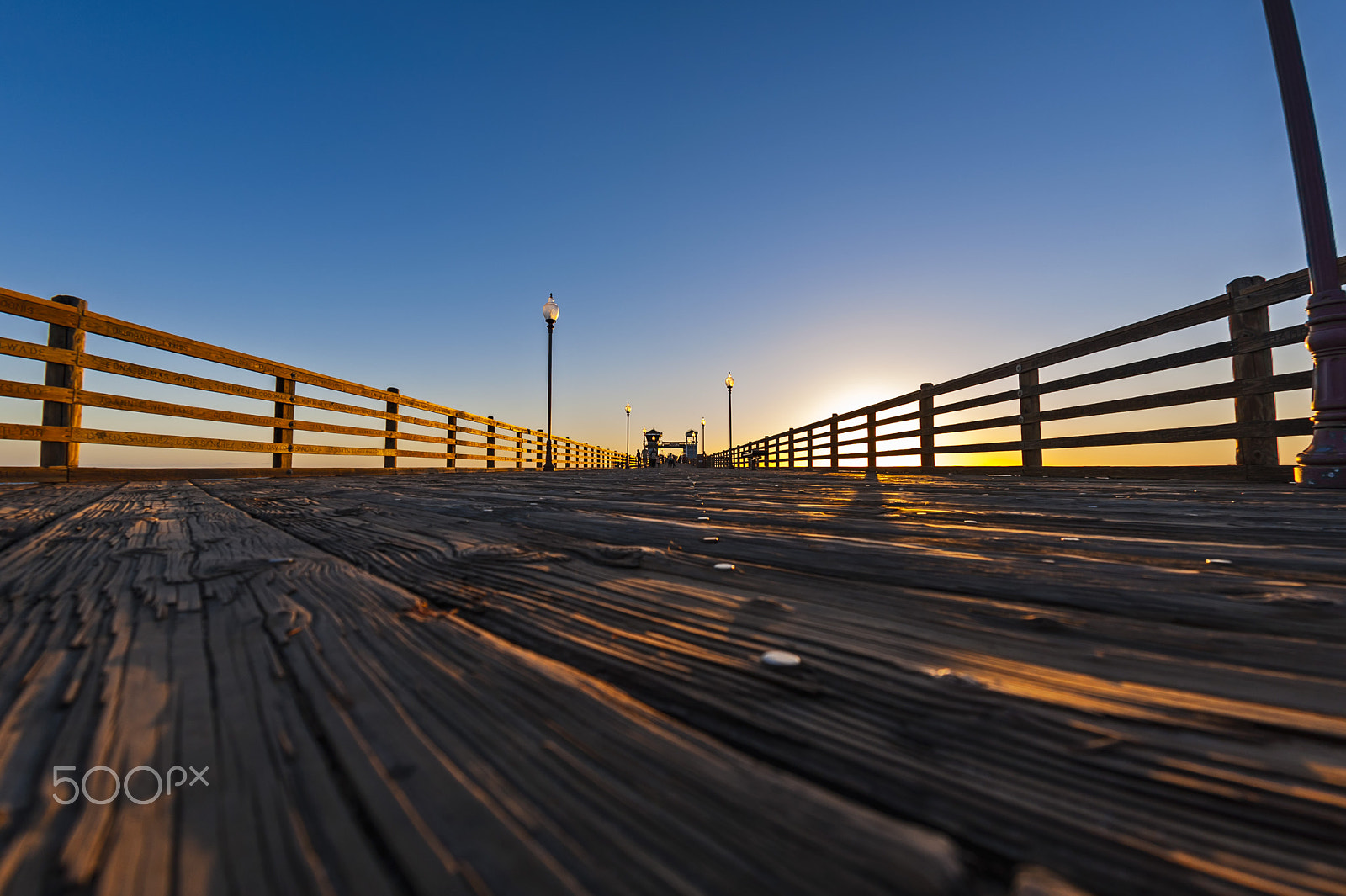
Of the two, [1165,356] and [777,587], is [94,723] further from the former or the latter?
[1165,356]

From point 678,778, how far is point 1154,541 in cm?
152

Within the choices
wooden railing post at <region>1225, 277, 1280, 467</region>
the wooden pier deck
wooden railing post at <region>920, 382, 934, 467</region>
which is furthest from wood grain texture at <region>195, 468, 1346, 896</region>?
wooden railing post at <region>920, 382, 934, 467</region>

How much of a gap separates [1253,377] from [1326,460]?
3.54ft

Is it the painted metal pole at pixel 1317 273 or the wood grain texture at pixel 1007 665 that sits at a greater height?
the painted metal pole at pixel 1317 273

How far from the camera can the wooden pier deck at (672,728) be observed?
0.30m

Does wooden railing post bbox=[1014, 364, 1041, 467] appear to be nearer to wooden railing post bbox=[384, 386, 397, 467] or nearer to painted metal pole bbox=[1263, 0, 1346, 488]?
painted metal pole bbox=[1263, 0, 1346, 488]

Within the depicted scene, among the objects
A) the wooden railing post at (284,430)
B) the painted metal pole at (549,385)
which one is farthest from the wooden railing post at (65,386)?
the painted metal pole at (549,385)

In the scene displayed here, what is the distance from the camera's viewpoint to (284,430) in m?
7.12

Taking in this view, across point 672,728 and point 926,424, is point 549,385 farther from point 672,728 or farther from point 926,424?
point 672,728

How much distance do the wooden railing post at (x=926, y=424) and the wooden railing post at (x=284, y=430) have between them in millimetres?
8961

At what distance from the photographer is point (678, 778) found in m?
0.37

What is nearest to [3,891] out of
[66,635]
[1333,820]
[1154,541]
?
[66,635]

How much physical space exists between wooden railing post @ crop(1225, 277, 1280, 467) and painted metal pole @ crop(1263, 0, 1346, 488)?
0.47 m

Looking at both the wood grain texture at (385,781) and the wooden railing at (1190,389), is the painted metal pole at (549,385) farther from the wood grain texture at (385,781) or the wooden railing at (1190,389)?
the wood grain texture at (385,781)
